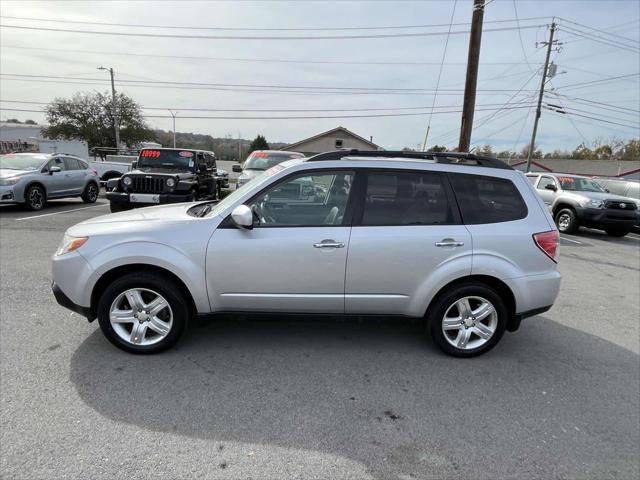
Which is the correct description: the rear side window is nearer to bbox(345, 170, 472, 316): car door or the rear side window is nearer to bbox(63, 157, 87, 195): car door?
bbox(345, 170, 472, 316): car door

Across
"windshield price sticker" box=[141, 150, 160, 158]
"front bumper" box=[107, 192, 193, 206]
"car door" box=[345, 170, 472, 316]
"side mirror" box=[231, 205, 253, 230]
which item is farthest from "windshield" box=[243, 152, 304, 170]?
"side mirror" box=[231, 205, 253, 230]

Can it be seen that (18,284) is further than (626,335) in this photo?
Yes

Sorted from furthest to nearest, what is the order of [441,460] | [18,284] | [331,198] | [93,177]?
[93,177] → [18,284] → [331,198] → [441,460]

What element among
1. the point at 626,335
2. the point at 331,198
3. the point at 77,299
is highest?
the point at 331,198

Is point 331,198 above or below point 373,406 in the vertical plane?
above

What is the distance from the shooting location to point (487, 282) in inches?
141

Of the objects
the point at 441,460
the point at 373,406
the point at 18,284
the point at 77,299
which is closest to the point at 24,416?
the point at 77,299

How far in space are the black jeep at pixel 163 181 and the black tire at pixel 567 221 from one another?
35.4ft

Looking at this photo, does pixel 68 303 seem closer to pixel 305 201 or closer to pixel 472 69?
pixel 305 201

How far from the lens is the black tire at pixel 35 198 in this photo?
10922 millimetres

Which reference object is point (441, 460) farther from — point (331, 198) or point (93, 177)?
point (93, 177)

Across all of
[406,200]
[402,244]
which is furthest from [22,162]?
[402,244]

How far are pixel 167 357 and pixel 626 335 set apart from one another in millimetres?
4891

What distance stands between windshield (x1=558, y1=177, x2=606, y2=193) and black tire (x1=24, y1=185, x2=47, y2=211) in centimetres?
1594
